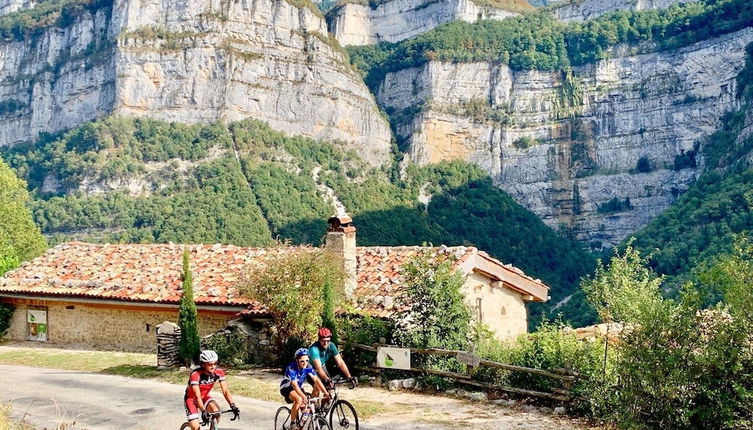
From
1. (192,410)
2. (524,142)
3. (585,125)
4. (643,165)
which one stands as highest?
(585,125)

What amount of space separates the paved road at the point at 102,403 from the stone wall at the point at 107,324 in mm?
4225

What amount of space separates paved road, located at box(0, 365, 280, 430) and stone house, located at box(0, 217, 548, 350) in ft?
13.5

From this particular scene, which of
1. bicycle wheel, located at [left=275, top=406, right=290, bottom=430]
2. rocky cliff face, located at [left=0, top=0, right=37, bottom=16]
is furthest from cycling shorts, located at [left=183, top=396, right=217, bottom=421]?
rocky cliff face, located at [left=0, top=0, right=37, bottom=16]

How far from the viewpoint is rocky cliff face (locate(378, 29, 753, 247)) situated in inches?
4596

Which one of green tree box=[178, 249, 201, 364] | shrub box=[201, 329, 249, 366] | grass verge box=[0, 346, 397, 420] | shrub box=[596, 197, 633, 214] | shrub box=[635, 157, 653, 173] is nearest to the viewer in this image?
grass verge box=[0, 346, 397, 420]

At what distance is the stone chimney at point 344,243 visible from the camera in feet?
74.3

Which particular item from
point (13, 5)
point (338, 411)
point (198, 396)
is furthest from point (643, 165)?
point (13, 5)

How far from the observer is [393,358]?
63.3ft

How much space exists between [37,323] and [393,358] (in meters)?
16.2

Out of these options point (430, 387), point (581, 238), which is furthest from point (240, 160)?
point (430, 387)

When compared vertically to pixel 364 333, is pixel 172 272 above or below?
→ above

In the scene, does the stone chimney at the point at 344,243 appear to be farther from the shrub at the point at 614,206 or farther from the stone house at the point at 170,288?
the shrub at the point at 614,206

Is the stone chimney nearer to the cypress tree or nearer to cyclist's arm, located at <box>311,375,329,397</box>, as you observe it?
the cypress tree

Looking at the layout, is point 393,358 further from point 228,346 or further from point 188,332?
point 188,332
